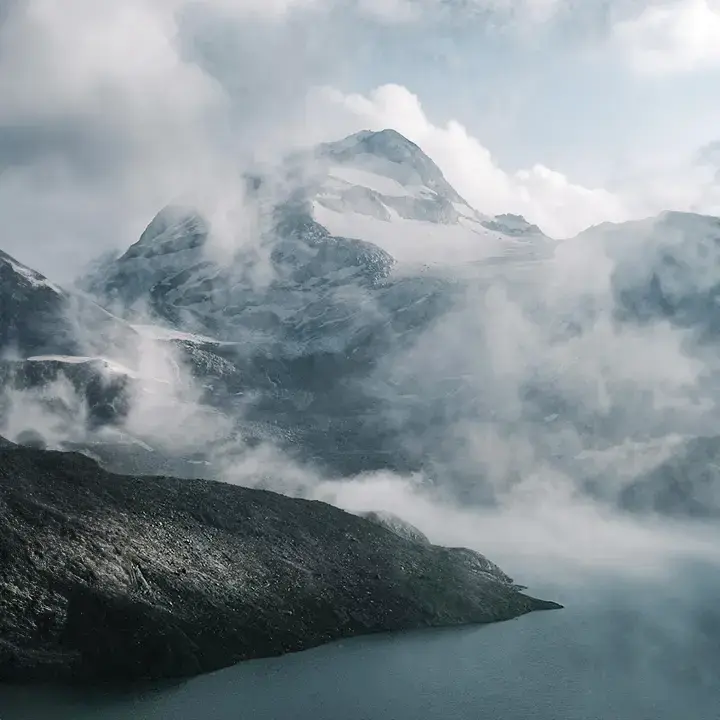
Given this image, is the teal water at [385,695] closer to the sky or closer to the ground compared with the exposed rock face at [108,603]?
closer to the ground

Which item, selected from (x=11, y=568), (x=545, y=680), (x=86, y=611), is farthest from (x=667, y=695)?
(x=11, y=568)

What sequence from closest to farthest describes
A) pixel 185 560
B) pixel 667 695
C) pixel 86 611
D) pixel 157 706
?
1. pixel 157 706
2. pixel 86 611
3. pixel 667 695
4. pixel 185 560

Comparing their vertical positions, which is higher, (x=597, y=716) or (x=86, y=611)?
(x=86, y=611)

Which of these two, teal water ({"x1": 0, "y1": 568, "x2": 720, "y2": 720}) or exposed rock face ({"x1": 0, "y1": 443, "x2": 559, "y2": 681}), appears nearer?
teal water ({"x1": 0, "y1": 568, "x2": 720, "y2": 720})

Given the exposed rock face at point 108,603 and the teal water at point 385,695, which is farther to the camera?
the exposed rock face at point 108,603

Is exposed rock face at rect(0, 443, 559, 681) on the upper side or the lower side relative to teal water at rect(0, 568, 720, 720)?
upper

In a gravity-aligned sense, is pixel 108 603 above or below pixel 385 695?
above

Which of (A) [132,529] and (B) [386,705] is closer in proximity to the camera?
(B) [386,705]

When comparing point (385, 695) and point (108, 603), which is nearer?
point (108, 603)

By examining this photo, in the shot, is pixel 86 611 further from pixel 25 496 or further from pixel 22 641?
pixel 25 496

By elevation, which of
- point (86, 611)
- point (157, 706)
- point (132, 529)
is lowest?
point (157, 706)

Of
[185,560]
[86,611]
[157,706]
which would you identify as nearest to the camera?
[157,706]
